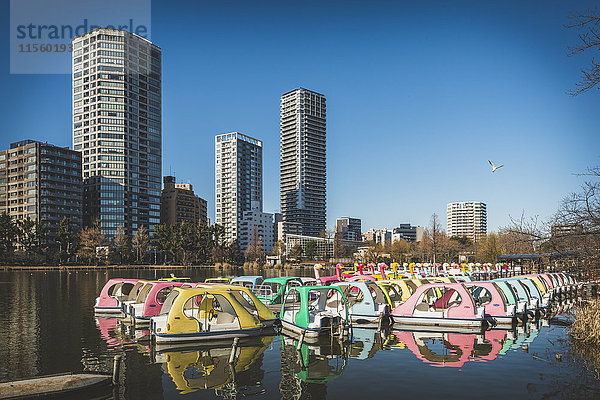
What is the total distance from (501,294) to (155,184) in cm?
14853

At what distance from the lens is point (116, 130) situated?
153 m

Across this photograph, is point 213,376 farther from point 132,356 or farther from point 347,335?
point 347,335

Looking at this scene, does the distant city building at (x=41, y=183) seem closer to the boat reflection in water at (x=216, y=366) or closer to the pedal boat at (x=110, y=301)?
the pedal boat at (x=110, y=301)

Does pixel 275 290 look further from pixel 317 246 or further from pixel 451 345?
pixel 317 246

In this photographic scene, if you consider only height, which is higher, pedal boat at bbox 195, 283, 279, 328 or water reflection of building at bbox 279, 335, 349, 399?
pedal boat at bbox 195, 283, 279, 328

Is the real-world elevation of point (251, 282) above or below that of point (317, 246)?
above

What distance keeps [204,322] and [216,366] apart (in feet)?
13.5

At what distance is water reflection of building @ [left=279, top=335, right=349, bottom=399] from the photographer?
14.4 meters

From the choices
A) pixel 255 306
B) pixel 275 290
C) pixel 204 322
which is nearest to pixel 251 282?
pixel 275 290

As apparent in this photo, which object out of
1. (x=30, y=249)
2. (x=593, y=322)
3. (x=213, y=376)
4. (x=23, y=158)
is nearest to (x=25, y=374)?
(x=213, y=376)

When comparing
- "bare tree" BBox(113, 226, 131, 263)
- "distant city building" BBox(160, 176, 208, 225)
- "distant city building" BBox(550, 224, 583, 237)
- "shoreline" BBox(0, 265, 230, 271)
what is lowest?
"shoreline" BBox(0, 265, 230, 271)

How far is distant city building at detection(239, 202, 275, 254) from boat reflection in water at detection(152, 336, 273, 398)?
550ft

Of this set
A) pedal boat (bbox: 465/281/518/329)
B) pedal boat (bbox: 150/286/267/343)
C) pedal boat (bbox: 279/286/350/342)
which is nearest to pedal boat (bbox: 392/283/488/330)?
pedal boat (bbox: 465/281/518/329)

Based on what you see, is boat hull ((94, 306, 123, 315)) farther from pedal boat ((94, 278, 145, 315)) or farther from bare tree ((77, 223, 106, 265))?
bare tree ((77, 223, 106, 265))
